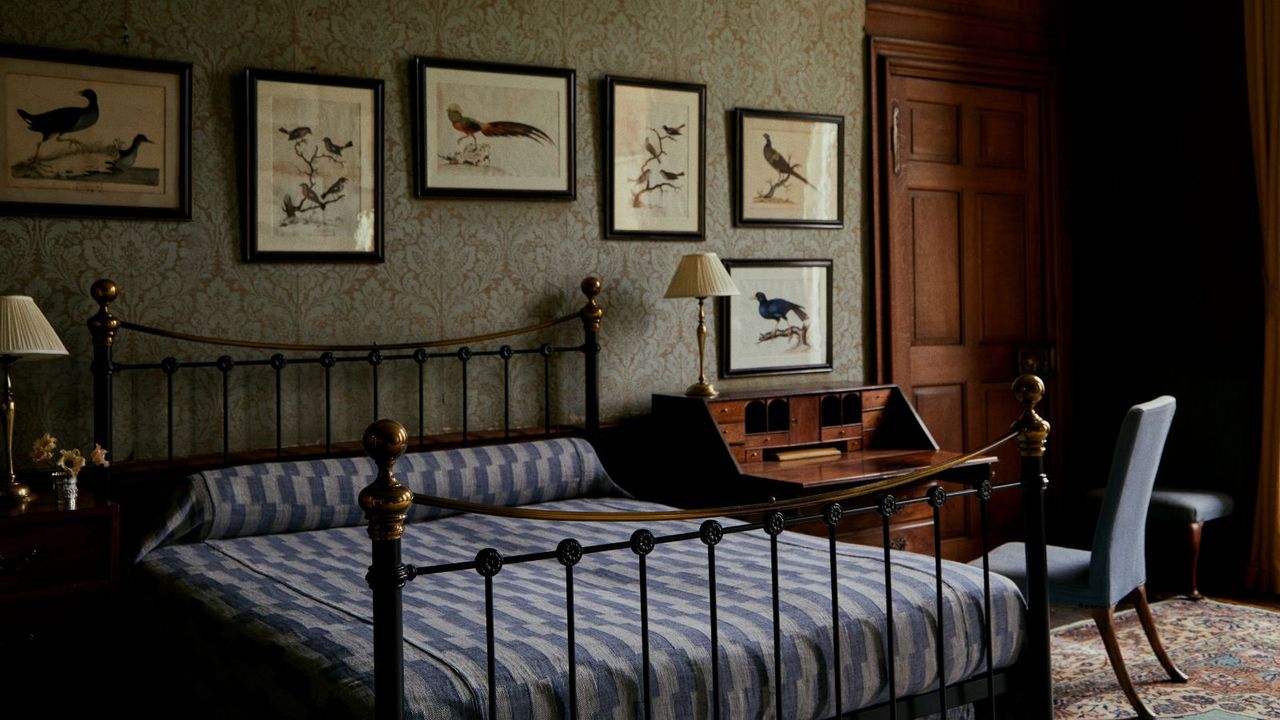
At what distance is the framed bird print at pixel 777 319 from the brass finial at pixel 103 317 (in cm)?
220

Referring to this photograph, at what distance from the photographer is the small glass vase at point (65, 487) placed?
305 centimetres

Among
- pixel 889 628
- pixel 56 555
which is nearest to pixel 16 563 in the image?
pixel 56 555

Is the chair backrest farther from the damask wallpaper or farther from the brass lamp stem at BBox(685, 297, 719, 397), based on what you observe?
the damask wallpaper

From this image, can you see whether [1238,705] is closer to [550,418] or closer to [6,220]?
[550,418]

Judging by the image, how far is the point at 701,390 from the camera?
4.33m

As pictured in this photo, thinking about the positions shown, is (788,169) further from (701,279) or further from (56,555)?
(56,555)

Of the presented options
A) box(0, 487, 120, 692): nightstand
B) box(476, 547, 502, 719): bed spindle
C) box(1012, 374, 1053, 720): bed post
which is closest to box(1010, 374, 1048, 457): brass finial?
box(1012, 374, 1053, 720): bed post

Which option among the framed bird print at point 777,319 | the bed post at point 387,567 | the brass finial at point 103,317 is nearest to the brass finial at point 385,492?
the bed post at point 387,567

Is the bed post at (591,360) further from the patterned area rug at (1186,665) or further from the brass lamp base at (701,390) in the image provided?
the patterned area rug at (1186,665)

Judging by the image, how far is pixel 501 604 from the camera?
2.57 metres

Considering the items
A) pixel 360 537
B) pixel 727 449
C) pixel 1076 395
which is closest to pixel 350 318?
pixel 360 537

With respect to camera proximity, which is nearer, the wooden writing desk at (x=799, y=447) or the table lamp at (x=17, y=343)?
the table lamp at (x=17, y=343)

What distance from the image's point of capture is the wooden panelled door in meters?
5.10

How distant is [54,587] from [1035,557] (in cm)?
236
